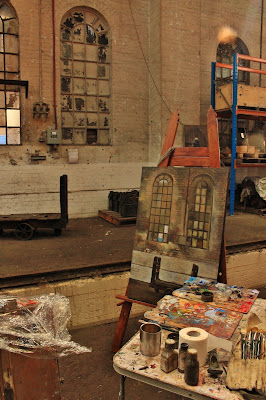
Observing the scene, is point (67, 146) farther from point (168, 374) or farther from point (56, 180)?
point (168, 374)

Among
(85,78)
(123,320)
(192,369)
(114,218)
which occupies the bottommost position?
(123,320)

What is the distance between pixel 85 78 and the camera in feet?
27.2

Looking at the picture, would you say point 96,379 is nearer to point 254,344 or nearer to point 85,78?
point 254,344

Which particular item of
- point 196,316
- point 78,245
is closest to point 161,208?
point 196,316

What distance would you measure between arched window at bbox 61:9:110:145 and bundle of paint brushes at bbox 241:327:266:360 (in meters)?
6.91

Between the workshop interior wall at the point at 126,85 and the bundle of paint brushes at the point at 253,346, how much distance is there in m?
6.47

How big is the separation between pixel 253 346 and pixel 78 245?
414cm

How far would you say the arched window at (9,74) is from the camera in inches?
294

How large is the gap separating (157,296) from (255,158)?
220 inches

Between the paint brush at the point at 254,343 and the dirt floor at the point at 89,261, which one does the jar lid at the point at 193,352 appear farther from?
the dirt floor at the point at 89,261

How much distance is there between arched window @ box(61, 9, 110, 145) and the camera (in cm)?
806

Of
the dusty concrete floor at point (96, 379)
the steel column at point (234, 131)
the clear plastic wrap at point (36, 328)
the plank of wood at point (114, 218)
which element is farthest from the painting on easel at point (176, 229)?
the steel column at point (234, 131)

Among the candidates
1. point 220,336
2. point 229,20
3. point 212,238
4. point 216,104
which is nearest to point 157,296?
point 212,238

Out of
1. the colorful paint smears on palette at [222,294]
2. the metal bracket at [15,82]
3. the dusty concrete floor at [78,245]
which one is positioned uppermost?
the metal bracket at [15,82]
